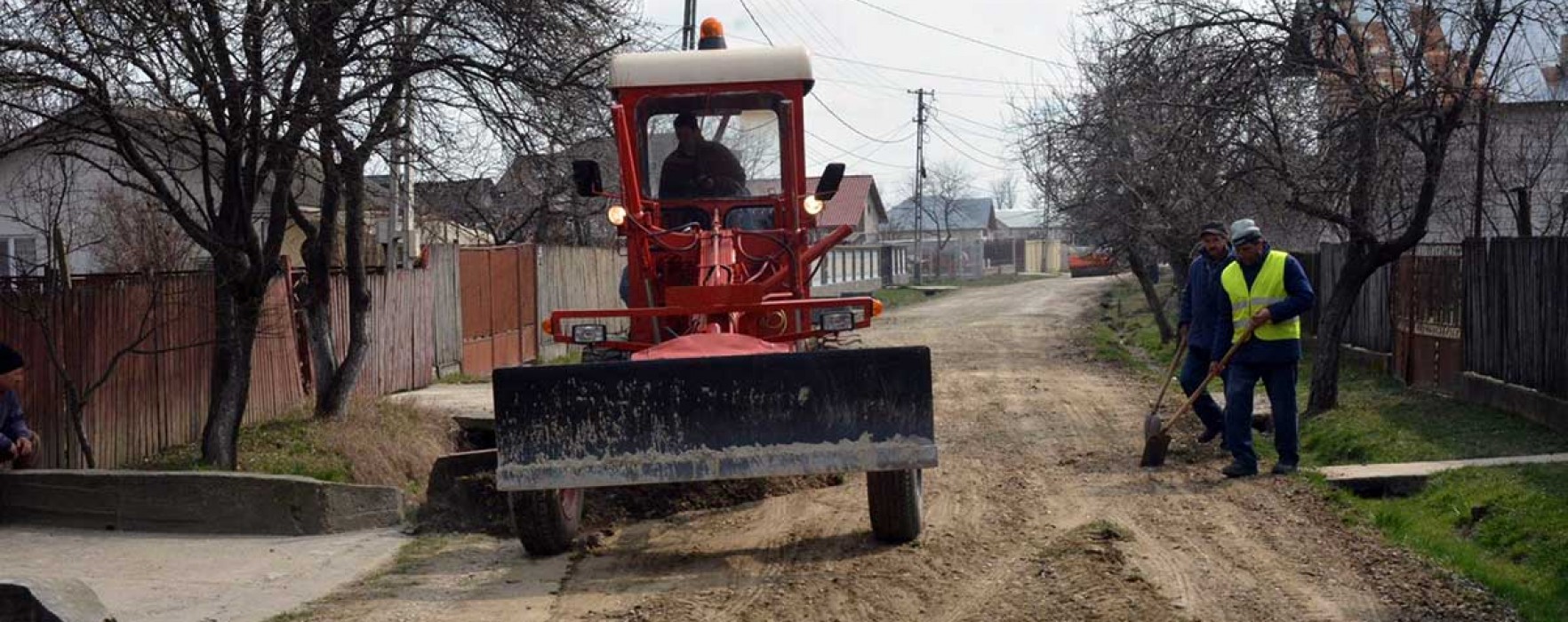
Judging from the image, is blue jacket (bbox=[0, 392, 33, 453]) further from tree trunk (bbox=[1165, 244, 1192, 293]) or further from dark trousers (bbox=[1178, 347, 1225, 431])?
→ tree trunk (bbox=[1165, 244, 1192, 293])

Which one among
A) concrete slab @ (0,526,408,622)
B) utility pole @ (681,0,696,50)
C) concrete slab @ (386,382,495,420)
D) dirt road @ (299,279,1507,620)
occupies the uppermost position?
utility pole @ (681,0,696,50)

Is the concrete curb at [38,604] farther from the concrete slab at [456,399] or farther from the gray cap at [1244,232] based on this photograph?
the concrete slab at [456,399]

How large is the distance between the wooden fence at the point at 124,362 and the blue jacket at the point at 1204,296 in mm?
7315

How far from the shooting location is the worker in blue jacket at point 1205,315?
11.1m

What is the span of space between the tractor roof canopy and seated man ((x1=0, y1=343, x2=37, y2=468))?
3.97m

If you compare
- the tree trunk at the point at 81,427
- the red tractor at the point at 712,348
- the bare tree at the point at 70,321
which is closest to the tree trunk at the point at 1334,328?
the red tractor at the point at 712,348

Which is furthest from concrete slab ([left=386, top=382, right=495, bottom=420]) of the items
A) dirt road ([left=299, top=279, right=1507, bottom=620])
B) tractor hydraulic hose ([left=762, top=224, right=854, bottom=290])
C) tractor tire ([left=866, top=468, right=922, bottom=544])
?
tractor tire ([left=866, top=468, right=922, bottom=544])

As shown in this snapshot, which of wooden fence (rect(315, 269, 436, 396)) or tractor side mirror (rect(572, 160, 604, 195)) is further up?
tractor side mirror (rect(572, 160, 604, 195))

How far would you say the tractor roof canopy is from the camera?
987 centimetres

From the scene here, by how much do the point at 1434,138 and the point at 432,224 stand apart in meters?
17.6

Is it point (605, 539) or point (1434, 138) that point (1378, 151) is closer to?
point (1434, 138)

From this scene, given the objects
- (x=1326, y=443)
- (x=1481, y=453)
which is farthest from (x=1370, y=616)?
(x=1326, y=443)

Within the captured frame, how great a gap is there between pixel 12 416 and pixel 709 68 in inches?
188

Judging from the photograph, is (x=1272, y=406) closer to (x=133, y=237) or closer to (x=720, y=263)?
(x=720, y=263)
